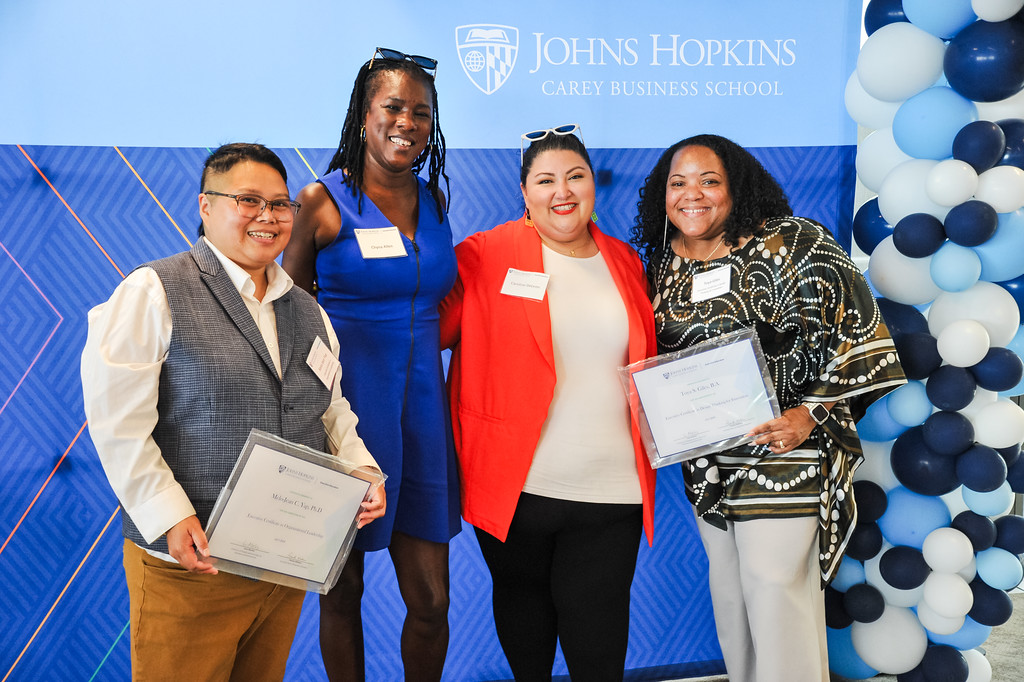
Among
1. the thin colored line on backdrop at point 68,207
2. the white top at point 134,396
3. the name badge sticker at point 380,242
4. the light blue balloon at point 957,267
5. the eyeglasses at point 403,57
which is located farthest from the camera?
the thin colored line on backdrop at point 68,207

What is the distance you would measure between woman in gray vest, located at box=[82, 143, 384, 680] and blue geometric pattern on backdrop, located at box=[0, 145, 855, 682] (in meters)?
1.31

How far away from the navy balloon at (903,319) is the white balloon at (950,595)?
91cm

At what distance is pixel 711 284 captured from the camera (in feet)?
7.61

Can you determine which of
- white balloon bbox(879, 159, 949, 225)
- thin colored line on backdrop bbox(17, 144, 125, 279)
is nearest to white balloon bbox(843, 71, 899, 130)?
white balloon bbox(879, 159, 949, 225)

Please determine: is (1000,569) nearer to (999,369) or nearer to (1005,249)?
(999,369)

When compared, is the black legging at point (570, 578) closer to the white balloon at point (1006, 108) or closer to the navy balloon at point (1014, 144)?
the navy balloon at point (1014, 144)

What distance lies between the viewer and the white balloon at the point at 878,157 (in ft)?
9.05

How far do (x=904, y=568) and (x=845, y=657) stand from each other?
0.51 m

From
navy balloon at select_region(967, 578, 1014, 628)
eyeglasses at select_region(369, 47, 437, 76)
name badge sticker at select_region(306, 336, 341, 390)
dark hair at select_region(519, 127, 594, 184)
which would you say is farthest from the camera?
navy balloon at select_region(967, 578, 1014, 628)

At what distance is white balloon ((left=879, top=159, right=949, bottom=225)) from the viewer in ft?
8.36

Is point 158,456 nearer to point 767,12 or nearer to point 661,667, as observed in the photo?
point 661,667

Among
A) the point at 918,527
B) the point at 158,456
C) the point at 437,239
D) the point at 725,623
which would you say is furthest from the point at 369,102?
the point at 918,527

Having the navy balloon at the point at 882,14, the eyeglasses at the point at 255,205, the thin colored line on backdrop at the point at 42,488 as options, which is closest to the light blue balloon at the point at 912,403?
the navy balloon at the point at 882,14

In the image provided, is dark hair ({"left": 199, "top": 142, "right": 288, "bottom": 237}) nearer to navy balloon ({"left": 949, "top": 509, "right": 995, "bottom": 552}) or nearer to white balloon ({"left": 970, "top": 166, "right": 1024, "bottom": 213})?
white balloon ({"left": 970, "top": 166, "right": 1024, "bottom": 213})
